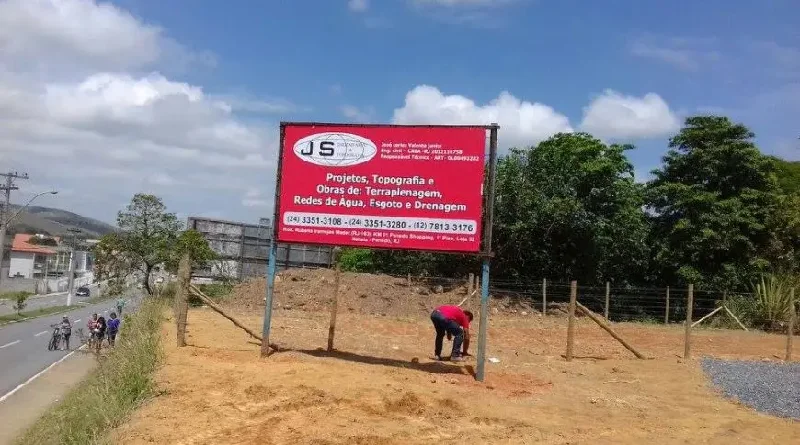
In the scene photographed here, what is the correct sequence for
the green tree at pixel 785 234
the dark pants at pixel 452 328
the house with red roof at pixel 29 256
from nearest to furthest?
the dark pants at pixel 452 328
the green tree at pixel 785 234
the house with red roof at pixel 29 256

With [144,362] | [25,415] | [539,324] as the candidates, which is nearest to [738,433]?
[144,362]

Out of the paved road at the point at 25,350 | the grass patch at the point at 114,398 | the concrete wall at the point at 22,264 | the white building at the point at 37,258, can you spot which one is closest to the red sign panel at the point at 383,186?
the grass patch at the point at 114,398

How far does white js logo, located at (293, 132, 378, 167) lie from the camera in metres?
10.8

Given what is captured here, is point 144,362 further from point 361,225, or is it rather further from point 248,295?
point 248,295

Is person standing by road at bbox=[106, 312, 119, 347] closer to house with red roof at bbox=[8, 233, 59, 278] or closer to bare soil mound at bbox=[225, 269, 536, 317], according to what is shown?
bare soil mound at bbox=[225, 269, 536, 317]

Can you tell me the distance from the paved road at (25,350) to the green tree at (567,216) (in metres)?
15.4

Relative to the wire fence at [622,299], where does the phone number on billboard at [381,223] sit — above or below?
above

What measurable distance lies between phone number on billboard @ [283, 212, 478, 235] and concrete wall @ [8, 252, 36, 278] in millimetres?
98876

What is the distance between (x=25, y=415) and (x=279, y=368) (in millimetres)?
11541

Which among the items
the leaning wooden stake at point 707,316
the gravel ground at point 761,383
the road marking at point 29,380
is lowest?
the road marking at point 29,380

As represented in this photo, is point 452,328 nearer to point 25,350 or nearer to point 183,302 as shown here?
point 183,302

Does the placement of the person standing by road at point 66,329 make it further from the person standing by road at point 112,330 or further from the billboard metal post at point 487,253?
the billboard metal post at point 487,253

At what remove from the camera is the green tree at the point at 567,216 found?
94.2ft

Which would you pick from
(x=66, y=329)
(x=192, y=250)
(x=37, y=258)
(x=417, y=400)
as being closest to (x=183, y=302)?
(x=417, y=400)
